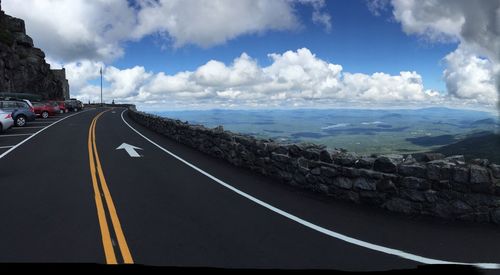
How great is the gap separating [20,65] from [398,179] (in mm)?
81667

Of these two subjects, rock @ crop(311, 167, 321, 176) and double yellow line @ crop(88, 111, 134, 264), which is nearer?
double yellow line @ crop(88, 111, 134, 264)

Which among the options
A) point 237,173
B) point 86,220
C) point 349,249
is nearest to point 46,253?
point 86,220

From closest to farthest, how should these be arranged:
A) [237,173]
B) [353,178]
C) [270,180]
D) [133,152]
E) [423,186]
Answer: [423,186] → [353,178] → [270,180] → [237,173] → [133,152]

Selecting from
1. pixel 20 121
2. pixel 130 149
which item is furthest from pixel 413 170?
pixel 20 121

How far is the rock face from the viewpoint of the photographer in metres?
67.2

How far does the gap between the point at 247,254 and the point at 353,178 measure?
4.19 m

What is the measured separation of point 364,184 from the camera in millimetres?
8539

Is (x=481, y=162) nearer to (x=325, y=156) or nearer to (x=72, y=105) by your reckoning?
(x=325, y=156)

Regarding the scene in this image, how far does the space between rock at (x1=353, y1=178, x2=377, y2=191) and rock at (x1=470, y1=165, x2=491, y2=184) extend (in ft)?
6.26

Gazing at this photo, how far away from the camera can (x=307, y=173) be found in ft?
33.4

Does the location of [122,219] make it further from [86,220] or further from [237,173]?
[237,173]

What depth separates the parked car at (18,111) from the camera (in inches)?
1169

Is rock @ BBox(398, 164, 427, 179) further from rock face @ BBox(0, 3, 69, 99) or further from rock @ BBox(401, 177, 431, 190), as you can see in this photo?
rock face @ BBox(0, 3, 69, 99)

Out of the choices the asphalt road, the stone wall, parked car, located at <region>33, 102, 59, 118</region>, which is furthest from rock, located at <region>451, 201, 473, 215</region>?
parked car, located at <region>33, 102, 59, 118</region>
